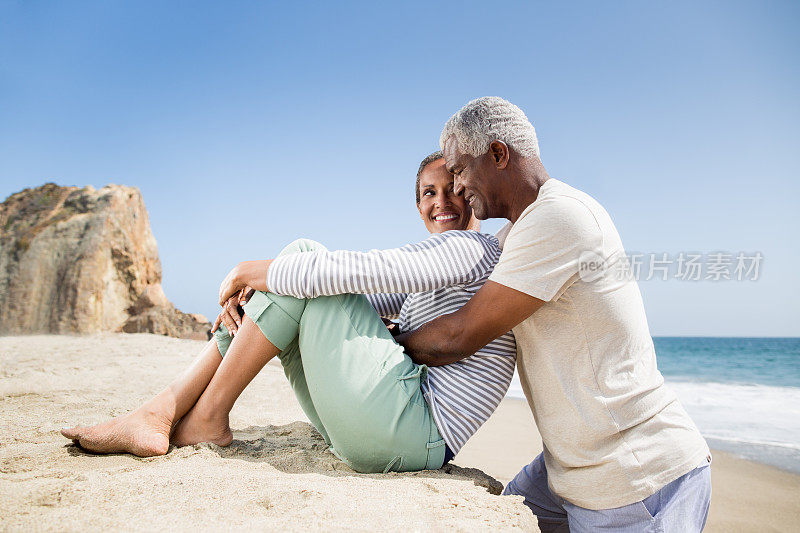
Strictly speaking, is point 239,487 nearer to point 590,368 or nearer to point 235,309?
point 235,309

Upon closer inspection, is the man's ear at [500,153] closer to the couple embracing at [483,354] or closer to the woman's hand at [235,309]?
the couple embracing at [483,354]

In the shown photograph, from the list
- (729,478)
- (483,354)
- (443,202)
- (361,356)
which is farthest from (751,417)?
(361,356)

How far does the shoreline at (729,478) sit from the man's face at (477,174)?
7.59 feet

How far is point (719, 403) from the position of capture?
879 centimetres

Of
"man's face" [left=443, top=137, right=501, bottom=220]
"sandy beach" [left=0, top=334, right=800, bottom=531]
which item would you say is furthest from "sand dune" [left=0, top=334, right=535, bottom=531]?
"man's face" [left=443, top=137, right=501, bottom=220]

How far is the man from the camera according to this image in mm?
1630

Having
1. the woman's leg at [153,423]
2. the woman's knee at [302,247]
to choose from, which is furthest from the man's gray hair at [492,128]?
the woman's leg at [153,423]

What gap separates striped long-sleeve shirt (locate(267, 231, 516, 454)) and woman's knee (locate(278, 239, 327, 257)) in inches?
4.5

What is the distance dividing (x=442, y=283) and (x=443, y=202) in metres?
0.87

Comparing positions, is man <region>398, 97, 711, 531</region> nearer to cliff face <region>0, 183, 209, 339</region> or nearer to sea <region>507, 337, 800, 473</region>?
sea <region>507, 337, 800, 473</region>

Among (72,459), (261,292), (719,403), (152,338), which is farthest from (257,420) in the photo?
(719,403)

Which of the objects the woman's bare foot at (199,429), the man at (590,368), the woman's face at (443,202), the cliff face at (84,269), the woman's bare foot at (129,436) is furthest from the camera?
the cliff face at (84,269)

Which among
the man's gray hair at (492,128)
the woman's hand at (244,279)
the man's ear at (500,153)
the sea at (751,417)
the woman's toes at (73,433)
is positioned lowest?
the sea at (751,417)

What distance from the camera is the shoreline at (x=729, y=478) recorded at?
10.9 feet
